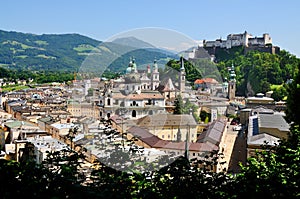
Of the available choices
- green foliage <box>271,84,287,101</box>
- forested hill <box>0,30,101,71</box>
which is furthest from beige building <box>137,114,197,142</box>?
forested hill <box>0,30,101,71</box>

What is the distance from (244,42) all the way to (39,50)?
89128 millimetres

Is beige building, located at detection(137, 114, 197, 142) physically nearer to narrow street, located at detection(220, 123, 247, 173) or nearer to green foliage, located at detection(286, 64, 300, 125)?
green foliage, located at detection(286, 64, 300, 125)

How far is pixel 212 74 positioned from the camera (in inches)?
219

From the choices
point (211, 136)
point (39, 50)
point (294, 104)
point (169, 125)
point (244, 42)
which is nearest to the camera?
point (169, 125)

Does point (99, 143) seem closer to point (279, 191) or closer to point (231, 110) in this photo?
point (279, 191)

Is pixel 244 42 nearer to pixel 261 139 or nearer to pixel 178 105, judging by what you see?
pixel 261 139

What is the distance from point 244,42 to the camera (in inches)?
1907

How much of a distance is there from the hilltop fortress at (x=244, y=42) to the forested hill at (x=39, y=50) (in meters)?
47.7

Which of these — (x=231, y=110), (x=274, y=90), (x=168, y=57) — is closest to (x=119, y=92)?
(x=168, y=57)

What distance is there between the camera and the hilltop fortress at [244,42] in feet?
A: 157

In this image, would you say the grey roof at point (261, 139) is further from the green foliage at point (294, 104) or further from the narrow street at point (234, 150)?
the green foliage at point (294, 104)

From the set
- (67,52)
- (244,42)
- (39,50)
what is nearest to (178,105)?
(244,42)

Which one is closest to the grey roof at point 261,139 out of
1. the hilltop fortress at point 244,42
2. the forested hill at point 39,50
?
the hilltop fortress at point 244,42

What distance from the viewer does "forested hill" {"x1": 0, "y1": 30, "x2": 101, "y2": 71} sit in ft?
330
